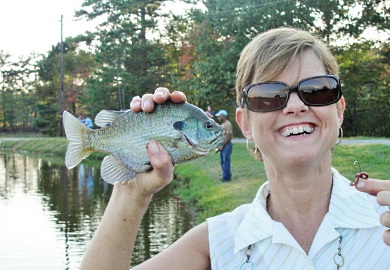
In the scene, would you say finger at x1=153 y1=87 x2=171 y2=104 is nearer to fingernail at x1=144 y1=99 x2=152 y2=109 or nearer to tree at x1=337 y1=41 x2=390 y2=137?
fingernail at x1=144 y1=99 x2=152 y2=109

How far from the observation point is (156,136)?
2.27 metres

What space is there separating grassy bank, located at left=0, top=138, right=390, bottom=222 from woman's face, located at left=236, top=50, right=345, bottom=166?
622 centimetres

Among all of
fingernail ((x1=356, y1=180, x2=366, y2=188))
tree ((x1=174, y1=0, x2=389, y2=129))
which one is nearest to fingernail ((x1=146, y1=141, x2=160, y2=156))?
fingernail ((x1=356, y1=180, x2=366, y2=188))

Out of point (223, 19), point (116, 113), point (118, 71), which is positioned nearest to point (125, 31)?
point (118, 71)

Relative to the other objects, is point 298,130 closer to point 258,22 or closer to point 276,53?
point 276,53

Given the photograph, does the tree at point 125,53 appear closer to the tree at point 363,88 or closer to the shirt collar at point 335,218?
the tree at point 363,88

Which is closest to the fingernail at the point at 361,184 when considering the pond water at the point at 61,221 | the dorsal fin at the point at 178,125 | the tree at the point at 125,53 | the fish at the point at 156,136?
the fish at the point at 156,136

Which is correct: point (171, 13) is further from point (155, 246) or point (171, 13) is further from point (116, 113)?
point (116, 113)

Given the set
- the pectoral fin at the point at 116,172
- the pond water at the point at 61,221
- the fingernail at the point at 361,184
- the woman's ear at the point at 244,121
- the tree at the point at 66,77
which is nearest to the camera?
the fingernail at the point at 361,184

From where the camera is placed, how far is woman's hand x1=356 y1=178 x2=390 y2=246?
1.91 meters

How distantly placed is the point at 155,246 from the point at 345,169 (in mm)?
4777

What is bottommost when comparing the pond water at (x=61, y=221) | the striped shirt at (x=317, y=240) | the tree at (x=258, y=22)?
the pond water at (x=61, y=221)

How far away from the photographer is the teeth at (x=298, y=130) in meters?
2.26

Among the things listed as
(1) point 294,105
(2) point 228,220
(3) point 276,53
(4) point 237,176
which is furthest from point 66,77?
(1) point 294,105
